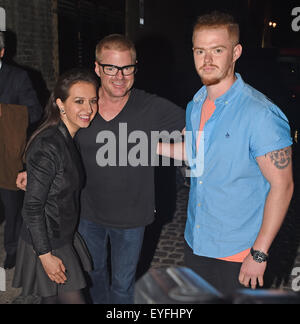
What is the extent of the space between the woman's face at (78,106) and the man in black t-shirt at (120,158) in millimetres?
196

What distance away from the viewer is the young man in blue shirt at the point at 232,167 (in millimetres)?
2473

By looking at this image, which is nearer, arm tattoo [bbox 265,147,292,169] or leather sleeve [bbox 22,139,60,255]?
arm tattoo [bbox 265,147,292,169]

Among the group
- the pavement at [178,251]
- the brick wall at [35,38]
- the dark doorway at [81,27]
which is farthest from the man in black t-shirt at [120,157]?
the dark doorway at [81,27]

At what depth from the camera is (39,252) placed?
111 inches

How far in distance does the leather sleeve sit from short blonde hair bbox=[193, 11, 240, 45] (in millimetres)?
1303

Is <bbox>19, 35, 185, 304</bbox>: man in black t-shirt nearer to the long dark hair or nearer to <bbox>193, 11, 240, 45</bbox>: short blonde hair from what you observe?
the long dark hair

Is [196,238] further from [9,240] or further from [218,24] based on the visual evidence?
[9,240]

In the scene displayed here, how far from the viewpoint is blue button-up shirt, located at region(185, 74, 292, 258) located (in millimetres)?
2480

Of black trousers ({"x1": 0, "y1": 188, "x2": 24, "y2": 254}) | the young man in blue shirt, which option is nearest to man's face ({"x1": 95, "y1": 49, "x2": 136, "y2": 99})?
the young man in blue shirt

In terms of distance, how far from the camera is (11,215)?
4906 millimetres

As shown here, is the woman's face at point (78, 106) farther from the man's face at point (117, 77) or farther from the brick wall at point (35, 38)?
the brick wall at point (35, 38)

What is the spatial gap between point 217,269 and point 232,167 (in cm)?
76
